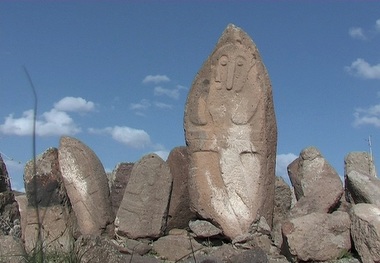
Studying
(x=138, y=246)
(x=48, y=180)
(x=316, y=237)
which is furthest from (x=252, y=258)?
(x=48, y=180)

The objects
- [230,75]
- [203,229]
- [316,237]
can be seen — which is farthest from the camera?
[230,75]

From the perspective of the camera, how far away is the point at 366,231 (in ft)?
23.0

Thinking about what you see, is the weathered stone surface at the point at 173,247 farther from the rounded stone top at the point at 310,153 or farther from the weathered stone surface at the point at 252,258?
the rounded stone top at the point at 310,153

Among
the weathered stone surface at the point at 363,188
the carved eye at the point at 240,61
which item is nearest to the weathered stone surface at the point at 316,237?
the weathered stone surface at the point at 363,188

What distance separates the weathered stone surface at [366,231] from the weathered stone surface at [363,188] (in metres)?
0.60

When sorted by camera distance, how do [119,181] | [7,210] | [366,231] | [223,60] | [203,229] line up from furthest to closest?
[119,181] → [223,60] → [203,229] → [7,210] → [366,231]

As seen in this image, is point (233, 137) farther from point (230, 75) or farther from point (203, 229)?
point (203, 229)

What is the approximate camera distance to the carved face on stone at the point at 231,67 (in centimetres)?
865

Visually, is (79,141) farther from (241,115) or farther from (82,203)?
(241,115)

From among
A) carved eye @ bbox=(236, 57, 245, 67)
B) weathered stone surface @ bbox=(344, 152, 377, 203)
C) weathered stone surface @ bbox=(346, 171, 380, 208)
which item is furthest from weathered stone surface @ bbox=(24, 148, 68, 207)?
weathered stone surface @ bbox=(344, 152, 377, 203)

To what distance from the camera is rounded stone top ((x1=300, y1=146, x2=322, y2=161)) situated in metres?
8.34

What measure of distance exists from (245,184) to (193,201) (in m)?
0.80

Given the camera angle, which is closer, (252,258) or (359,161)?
(252,258)

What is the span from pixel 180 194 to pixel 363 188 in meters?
2.61
